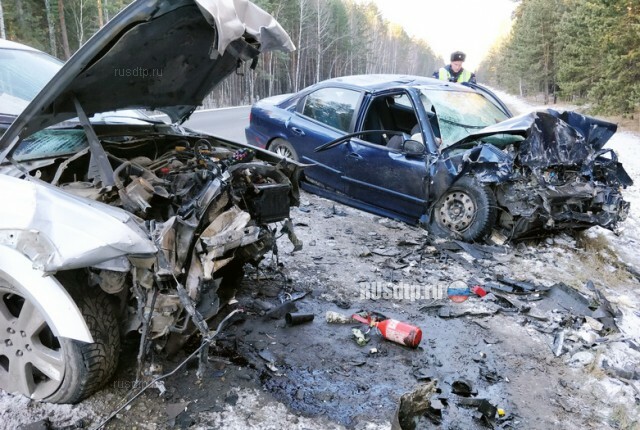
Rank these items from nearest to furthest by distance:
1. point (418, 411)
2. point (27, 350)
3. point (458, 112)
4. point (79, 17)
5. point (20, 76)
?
point (27, 350) < point (418, 411) < point (20, 76) < point (458, 112) < point (79, 17)

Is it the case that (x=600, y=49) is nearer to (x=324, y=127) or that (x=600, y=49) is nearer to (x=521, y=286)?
(x=324, y=127)

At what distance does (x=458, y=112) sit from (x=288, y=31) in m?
40.5

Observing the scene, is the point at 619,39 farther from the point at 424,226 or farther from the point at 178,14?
the point at 178,14

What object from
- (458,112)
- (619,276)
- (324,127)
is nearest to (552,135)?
(458,112)

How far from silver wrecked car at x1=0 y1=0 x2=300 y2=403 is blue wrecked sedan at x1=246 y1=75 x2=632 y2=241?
7.75 feet

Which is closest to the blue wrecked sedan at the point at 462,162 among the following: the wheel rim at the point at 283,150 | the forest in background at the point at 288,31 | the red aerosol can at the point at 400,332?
the wheel rim at the point at 283,150

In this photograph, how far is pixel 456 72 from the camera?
7902mm

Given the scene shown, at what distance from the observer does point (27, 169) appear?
103 inches

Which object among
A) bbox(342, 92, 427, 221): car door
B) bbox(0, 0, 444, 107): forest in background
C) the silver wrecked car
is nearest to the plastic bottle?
the silver wrecked car

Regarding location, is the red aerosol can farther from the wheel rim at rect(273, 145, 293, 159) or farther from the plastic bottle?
the wheel rim at rect(273, 145, 293, 159)

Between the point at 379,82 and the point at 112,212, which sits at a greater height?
the point at 379,82

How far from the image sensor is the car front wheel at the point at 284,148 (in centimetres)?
629

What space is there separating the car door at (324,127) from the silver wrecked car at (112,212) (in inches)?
102

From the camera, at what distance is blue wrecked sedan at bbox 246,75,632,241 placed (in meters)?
4.86
